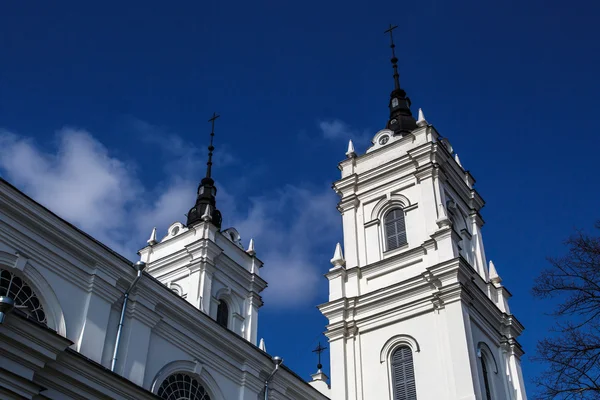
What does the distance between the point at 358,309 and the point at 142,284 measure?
972cm

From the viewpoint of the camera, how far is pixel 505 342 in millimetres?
25078

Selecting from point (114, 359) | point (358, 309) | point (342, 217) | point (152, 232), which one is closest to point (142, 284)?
point (114, 359)

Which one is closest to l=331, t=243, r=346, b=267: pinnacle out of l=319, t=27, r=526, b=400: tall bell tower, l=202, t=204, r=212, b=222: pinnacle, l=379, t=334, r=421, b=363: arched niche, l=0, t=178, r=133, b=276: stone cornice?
l=319, t=27, r=526, b=400: tall bell tower

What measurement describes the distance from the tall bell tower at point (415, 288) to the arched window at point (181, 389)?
21.6 ft

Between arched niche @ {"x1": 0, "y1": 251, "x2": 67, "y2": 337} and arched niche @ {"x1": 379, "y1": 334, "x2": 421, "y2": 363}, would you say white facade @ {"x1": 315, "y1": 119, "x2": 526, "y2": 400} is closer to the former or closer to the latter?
arched niche @ {"x1": 379, "y1": 334, "x2": 421, "y2": 363}

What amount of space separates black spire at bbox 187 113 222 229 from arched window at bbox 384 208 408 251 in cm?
871

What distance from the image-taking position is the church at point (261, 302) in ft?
49.1

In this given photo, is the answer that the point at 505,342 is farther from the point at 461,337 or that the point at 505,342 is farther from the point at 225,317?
the point at 225,317

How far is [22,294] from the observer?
591 inches

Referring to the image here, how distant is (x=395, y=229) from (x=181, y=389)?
11250mm

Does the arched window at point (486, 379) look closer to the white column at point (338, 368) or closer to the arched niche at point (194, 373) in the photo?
the white column at point (338, 368)

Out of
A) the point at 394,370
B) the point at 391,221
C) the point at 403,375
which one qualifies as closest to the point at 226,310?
the point at 391,221

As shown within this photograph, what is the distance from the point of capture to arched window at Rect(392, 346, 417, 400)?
22.5m

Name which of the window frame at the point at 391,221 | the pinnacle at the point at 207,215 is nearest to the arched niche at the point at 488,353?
the window frame at the point at 391,221
